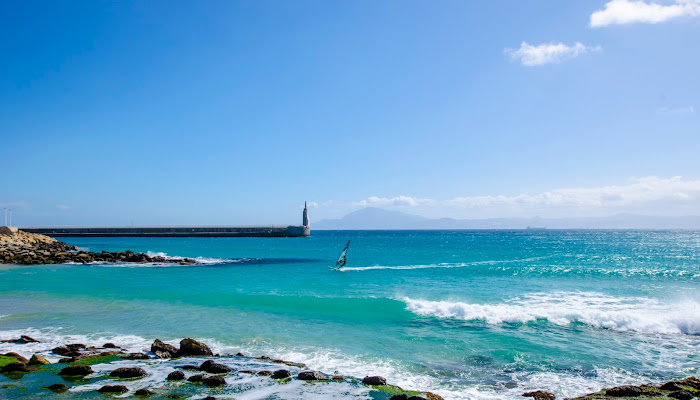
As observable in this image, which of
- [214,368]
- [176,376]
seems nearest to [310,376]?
[214,368]

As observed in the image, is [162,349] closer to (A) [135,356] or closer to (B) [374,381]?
(A) [135,356]

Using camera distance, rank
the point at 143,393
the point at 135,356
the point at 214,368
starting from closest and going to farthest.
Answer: the point at 143,393 → the point at 214,368 → the point at 135,356

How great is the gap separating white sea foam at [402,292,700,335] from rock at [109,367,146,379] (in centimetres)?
1270

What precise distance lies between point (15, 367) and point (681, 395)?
15.8 metres

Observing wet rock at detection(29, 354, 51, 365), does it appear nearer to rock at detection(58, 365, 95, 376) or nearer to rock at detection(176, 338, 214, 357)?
rock at detection(58, 365, 95, 376)

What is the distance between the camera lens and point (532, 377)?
11.4 meters

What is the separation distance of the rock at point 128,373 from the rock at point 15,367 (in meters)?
2.14

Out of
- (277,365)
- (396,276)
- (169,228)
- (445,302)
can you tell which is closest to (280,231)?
(169,228)

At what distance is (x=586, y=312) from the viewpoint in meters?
19.2

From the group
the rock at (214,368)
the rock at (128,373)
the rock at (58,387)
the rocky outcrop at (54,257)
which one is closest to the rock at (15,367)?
the rock at (58,387)

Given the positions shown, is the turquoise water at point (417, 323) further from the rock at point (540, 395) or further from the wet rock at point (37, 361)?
the wet rock at point (37, 361)

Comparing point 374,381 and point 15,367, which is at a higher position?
point 15,367

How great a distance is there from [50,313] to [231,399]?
14565mm

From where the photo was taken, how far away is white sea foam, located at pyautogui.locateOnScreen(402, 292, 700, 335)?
56.5 feet
